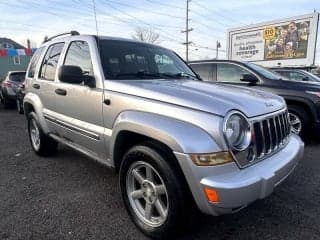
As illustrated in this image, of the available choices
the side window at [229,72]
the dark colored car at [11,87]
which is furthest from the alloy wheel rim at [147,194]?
the dark colored car at [11,87]

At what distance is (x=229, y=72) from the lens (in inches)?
288

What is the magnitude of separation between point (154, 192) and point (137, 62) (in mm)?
1698

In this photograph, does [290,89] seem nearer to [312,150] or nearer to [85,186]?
[312,150]

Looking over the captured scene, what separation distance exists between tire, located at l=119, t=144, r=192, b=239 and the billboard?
24.1m

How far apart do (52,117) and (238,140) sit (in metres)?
2.92

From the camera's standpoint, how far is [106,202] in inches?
146

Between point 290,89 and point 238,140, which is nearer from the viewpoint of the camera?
point 238,140

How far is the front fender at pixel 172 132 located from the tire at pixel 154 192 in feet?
0.55

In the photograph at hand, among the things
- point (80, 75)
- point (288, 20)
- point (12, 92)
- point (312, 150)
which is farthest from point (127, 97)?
point (288, 20)

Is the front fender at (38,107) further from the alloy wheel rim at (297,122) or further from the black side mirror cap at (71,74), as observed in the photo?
the alloy wheel rim at (297,122)

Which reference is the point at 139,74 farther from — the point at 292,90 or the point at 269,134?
the point at 292,90

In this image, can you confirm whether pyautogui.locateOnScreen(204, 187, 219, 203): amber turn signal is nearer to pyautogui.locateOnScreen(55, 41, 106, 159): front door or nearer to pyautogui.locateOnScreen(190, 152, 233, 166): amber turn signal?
pyautogui.locateOnScreen(190, 152, 233, 166): amber turn signal

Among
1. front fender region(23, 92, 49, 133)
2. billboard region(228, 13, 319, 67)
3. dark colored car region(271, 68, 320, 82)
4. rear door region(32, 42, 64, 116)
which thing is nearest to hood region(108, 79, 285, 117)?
rear door region(32, 42, 64, 116)

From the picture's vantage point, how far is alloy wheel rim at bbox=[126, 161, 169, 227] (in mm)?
2879
